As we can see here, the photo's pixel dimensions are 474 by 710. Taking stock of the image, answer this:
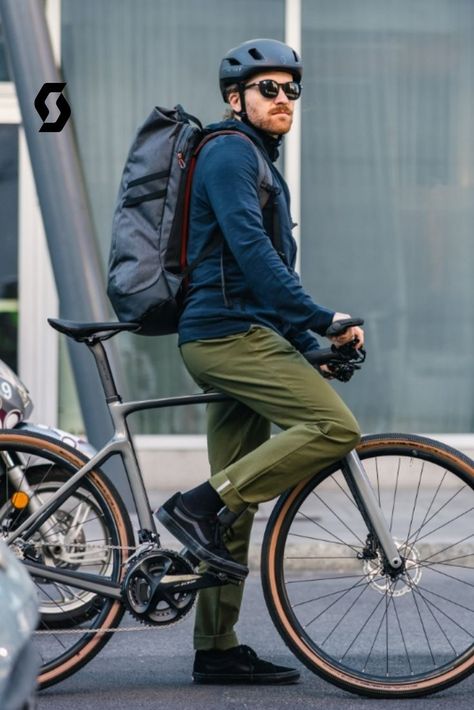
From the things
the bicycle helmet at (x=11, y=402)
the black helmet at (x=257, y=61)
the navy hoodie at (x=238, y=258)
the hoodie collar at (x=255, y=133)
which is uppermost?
the black helmet at (x=257, y=61)

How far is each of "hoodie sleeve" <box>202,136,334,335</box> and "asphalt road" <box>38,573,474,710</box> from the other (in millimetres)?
1123

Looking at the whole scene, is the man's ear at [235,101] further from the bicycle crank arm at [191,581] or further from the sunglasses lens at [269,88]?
the bicycle crank arm at [191,581]

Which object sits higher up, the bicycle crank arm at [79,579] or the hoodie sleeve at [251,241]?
the hoodie sleeve at [251,241]

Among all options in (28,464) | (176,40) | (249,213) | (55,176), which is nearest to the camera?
(249,213)

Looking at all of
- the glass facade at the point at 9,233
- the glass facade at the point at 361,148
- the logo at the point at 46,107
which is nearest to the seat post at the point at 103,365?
the logo at the point at 46,107

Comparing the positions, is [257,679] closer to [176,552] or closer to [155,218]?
[176,552]

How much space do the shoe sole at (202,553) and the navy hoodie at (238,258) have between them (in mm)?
546

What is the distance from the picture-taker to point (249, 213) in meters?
4.00

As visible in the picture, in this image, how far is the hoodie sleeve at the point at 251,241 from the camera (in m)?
3.98

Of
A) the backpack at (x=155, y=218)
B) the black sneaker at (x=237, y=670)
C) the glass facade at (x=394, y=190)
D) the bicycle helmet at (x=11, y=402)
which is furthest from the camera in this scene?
the glass facade at (x=394, y=190)

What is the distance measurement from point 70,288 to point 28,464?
349 cm

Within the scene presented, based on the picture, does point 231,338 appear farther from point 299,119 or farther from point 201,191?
point 299,119

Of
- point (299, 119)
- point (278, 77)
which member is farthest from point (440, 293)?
point (278, 77)

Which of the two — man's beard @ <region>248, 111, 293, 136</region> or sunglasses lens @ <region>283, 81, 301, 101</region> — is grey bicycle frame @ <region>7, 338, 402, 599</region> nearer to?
man's beard @ <region>248, 111, 293, 136</region>
